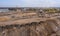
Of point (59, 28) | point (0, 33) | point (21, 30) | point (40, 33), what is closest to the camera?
point (0, 33)

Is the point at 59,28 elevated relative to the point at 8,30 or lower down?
lower down

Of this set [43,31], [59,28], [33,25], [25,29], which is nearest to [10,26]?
[25,29]

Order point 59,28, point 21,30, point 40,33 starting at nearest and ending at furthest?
point 21,30 < point 40,33 < point 59,28

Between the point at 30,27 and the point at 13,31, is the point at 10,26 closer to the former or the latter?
the point at 13,31

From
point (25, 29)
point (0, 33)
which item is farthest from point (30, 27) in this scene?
point (0, 33)

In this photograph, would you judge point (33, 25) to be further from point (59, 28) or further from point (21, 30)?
point (59, 28)

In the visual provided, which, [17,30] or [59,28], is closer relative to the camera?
[17,30]
